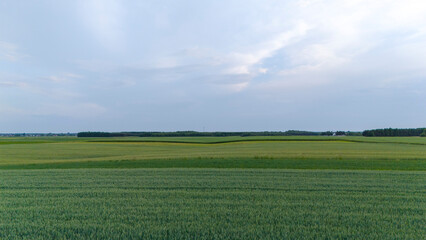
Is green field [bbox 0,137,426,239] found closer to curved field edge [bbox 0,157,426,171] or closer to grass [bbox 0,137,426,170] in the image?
curved field edge [bbox 0,157,426,171]

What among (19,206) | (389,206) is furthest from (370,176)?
(19,206)

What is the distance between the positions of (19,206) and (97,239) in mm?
3919

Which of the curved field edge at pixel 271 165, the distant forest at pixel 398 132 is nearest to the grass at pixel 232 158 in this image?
the curved field edge at pixel 271 165

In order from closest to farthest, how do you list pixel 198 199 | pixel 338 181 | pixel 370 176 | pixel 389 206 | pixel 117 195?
pixel 389 206 → pixel 198 199 → pixel 117 195 → pixel 338 181 → pixel 370 176

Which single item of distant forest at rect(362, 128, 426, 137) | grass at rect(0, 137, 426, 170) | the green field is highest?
distant forest at rect(362, 128, 426, 137)

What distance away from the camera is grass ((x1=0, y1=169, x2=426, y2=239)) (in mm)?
5449

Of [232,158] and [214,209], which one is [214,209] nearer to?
[214,209]

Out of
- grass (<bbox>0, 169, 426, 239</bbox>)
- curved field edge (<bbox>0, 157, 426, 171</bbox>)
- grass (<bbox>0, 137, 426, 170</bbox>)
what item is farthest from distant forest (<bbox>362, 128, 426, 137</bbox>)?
grass (<bbox>0, 169, 426, 239</bbox>)

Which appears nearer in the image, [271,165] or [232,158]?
[271,165]

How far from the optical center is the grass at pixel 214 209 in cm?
545

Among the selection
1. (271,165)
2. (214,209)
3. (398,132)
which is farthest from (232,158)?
(398,132)

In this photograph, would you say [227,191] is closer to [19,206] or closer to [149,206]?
[149,206]

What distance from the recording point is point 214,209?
269 inches

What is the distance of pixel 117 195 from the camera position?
8516mm
